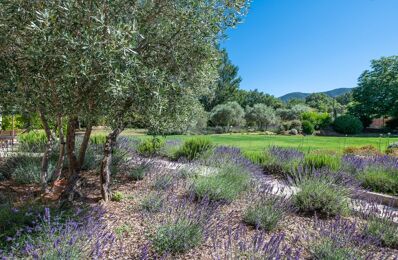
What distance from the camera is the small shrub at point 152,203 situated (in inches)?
176

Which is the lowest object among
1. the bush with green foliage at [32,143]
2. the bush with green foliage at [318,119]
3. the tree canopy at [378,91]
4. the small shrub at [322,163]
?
the small shrub at [322,163]

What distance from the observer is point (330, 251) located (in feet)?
9.97

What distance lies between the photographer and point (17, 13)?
3143mm

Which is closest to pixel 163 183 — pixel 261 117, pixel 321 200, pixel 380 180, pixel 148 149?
pixel 321 200

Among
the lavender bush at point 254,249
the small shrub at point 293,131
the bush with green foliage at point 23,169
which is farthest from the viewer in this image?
the small shrub at point 293,131

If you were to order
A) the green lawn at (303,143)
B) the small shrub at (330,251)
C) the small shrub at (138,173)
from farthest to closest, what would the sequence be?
the green lawn at (303,143), the small shrub at (138,173), the small shrub at (330,251)

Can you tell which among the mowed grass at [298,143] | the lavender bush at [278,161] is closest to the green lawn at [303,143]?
the mowed grass at [298,143]

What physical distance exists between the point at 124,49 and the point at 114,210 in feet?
9.68

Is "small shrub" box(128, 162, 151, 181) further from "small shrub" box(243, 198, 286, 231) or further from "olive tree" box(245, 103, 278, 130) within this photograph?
"olive tree" box(245, 103, 278, 130)

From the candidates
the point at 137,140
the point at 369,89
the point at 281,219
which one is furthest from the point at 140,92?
the point at 369,89

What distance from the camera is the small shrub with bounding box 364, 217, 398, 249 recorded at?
12.1 ft

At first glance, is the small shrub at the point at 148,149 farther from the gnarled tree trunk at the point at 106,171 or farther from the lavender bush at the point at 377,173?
the lavender bush at the point at 377,173

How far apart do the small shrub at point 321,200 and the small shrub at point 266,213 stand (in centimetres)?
59

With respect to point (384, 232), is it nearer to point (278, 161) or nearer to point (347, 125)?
point (278, 161)
